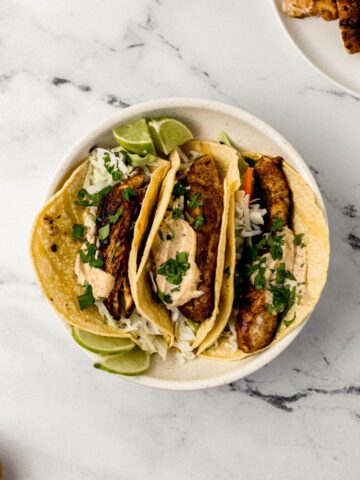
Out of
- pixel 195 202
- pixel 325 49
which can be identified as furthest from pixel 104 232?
pixel 325 49

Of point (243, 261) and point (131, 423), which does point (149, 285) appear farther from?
point (131, 423)

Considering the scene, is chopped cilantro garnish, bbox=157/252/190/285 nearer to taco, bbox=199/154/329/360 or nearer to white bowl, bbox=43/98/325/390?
taco, bbox=199/154/329/360

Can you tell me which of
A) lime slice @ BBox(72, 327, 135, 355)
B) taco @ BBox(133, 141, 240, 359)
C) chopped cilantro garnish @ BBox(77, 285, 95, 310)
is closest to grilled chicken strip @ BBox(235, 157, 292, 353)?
taco @ BBox(133, 141, 240, 359)

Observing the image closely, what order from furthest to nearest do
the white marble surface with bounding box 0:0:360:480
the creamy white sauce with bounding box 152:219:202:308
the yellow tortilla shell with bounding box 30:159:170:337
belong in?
1. the white marble surface with bounding box 0:0:360:480
2. the yellow tortilla shell with bounding box 30:159:170:337
3. the creamy white sauce with bounding box 152:219:202:308

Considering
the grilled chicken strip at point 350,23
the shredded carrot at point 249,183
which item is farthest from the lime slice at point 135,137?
the grilled chicken strip at point 350,23

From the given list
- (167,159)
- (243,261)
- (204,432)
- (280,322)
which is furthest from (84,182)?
(204,432)

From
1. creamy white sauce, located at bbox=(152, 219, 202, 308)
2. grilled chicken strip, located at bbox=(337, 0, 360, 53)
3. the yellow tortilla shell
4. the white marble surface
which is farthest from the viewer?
the white marble surface

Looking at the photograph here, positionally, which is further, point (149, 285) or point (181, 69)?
point (181, 69)

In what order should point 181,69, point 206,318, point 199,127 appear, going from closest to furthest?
point 206,318 < point 199,127 < point 181,69
